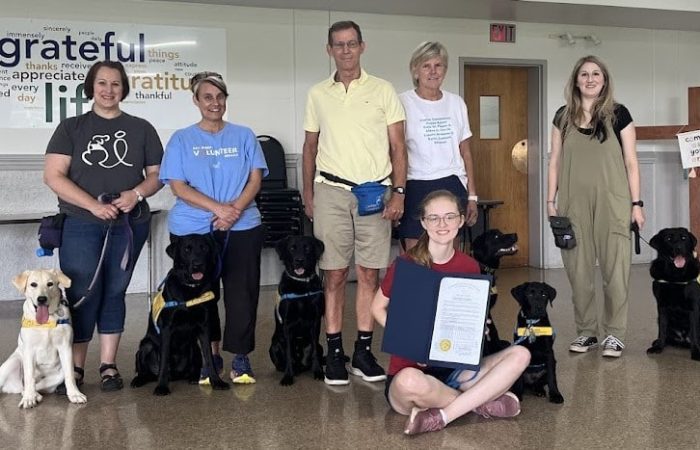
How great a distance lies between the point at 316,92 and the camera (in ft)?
10.5

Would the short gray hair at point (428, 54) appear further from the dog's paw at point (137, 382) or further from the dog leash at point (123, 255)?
the dog's paw at point (137, 382)

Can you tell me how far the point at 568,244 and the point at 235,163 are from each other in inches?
65.3

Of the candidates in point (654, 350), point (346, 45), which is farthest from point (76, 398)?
point (654, 350)

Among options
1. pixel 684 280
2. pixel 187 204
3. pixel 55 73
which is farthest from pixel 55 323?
pixel 55 73

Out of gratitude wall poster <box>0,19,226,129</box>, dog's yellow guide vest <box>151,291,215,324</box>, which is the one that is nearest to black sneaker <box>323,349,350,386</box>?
dog's yellow guide vest <box>151,291,215,324</box>

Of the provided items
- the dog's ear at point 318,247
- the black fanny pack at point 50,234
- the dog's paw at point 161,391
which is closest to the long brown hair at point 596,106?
the dog's ear at point 318,247

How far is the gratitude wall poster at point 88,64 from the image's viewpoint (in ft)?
17.9

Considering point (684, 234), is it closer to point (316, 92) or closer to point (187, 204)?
point (316, 92)

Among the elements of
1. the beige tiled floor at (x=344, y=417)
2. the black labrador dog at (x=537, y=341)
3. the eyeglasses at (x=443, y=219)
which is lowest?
the beige tiled floor at (x=344, y=417)

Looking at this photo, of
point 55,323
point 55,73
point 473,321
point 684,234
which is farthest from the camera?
point 55,73

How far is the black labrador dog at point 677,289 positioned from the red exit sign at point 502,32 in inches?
139

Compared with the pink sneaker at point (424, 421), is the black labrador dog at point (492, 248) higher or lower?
higher

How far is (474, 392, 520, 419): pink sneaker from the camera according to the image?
2.62 metres

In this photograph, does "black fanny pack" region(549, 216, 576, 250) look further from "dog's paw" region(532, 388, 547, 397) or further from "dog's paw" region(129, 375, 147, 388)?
"dog's paw" region(129, 375, 147, 388)
